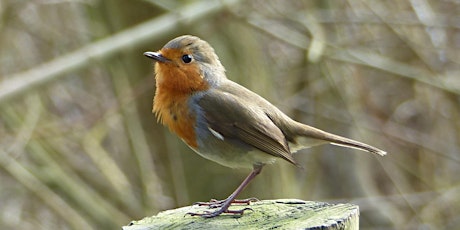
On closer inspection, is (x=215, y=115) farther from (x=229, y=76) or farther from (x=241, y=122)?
(x=229, y=76)

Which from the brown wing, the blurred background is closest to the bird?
the brown wing

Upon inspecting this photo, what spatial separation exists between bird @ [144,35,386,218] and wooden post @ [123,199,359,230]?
56 cm

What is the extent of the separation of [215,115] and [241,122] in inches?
5.0

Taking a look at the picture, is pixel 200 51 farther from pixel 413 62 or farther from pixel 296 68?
pixel 413 62

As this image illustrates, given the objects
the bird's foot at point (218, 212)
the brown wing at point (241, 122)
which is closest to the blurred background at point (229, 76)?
the brown wing at point (241, 122)

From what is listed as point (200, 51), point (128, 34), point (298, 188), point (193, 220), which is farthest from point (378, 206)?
point (193, 220)

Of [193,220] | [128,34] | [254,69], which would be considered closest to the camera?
[193,220]

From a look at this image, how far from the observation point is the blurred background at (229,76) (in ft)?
19.1

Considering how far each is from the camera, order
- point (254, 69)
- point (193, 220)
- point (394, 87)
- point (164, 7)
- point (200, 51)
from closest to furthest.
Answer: point (193, 220)
point (200, 51)
point (164, 7)
point (254, 69)
point (394, 87)

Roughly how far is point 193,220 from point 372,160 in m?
5.67

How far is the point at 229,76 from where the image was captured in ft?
20.3

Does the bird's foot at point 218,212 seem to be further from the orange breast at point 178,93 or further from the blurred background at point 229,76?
the blurred background at point 229,76

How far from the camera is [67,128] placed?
6.27m

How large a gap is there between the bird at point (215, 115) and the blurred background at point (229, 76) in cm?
137
